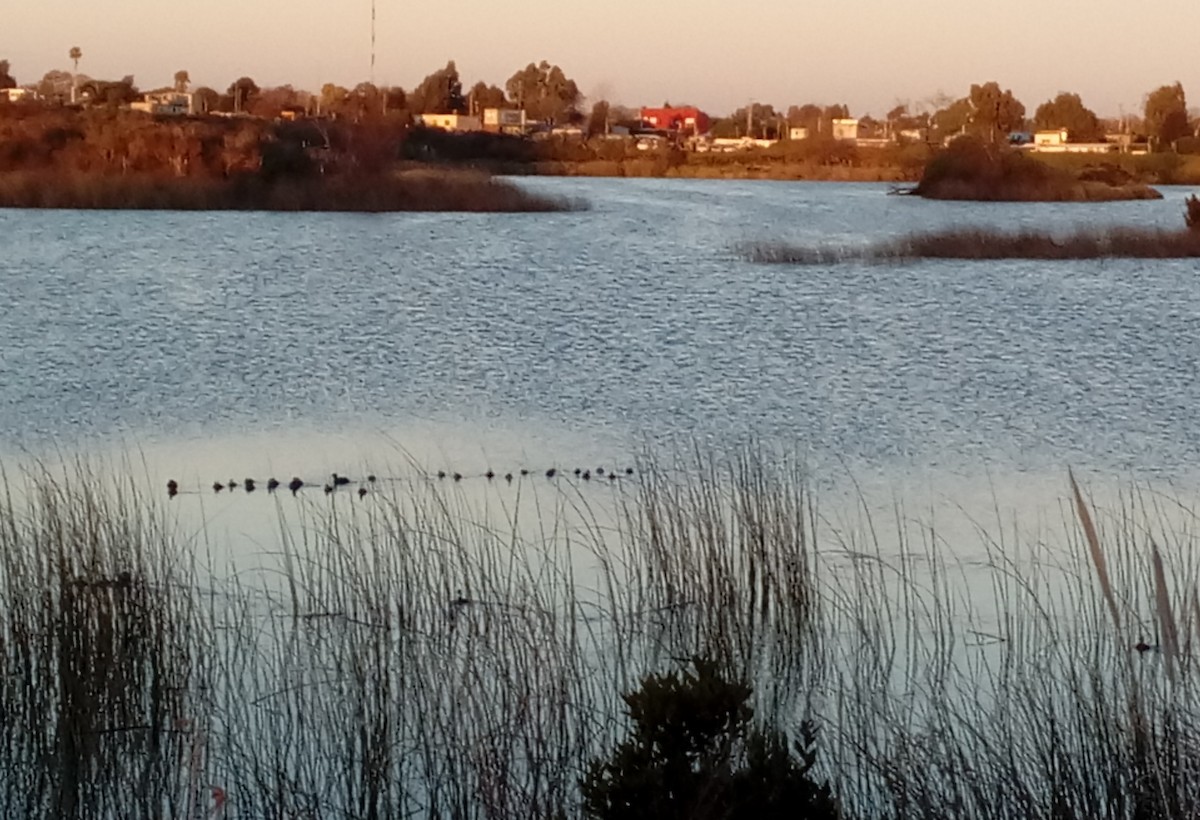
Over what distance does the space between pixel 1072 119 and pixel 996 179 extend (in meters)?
63.7

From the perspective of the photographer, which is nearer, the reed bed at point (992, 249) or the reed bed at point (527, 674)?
the reed bed at point (527, 674)

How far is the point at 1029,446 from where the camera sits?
10938mm

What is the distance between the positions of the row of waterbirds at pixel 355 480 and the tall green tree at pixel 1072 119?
340 ft

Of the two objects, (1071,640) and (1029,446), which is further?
(1029,446)

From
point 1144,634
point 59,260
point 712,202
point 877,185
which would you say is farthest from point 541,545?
point 877,185

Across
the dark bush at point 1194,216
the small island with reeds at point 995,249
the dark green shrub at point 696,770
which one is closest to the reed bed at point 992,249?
the small island with reeds at point 995,249

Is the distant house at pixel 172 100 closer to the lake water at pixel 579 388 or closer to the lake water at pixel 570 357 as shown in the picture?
the lake water at pixel 570 357

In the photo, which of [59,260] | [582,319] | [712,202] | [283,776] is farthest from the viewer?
[712,202]

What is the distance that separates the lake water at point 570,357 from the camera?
34.8 ft

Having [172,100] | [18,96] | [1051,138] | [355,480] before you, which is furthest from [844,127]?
[355,480]

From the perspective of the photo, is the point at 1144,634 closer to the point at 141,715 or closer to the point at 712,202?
the point at 141,715

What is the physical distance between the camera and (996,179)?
49.9 meters

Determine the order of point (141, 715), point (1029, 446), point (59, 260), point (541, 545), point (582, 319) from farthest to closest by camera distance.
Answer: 1. point (59, 260)
2. point (582, 319)
3. point (1029, 446)
4. point (541, 545)
5. point (141, 715)

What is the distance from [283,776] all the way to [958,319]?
15.2m
